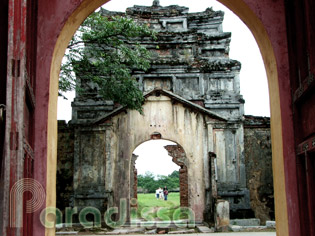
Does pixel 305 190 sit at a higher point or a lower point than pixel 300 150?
lower

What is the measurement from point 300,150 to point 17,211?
2.41m

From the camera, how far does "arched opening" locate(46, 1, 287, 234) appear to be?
4.03 m

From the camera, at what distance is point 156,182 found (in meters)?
44.0

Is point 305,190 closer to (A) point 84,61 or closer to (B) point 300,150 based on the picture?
(B) point 300,150

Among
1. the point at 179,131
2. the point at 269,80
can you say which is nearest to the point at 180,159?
the point at 179,131

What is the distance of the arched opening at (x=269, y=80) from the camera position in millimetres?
4027

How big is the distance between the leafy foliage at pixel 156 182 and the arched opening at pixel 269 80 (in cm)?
3827

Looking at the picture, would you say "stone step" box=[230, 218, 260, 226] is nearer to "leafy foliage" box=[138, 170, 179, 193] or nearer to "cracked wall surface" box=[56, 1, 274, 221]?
"cracked wall surface" box=[56, 1, 274, 221]

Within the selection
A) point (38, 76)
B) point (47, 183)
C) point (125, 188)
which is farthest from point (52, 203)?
point (125, 188)

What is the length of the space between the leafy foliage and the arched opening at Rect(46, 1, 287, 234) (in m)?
38.3

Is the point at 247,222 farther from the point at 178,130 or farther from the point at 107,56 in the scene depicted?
the point at 107,56

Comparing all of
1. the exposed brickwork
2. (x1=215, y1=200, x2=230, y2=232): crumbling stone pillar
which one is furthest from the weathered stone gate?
the exposed brickwork

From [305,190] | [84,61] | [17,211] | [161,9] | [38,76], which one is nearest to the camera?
[17,211]

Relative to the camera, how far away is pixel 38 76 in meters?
4.04
